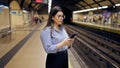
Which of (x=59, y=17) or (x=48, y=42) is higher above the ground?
(x=59, y=17)

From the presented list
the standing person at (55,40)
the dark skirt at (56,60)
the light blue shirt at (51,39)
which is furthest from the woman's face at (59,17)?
the dark skirt at (56,60)

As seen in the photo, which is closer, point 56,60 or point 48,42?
point 48,42

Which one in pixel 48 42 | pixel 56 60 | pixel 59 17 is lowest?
pixel 56 60

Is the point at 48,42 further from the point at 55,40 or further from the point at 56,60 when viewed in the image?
the point at 56,60

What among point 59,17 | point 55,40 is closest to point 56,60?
point 55,40

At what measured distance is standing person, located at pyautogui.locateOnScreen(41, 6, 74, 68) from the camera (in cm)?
269

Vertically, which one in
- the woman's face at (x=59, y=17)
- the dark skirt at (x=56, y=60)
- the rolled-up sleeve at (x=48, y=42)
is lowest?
the dark skirt at (x=56, y=60)

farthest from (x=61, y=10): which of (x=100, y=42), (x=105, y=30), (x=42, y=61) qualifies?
(x=105, y=30)

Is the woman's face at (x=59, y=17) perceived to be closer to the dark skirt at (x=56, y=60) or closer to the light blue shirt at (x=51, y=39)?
the light blue shirt at (x=51, y=39)

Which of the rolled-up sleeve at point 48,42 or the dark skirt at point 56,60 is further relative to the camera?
the dark skirt at point 56,60

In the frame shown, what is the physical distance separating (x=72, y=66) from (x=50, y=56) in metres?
4.53

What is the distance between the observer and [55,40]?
278 centimetres

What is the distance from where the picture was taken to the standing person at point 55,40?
8.82 feet

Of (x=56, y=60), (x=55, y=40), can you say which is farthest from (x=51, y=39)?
(x=56, y=60)
